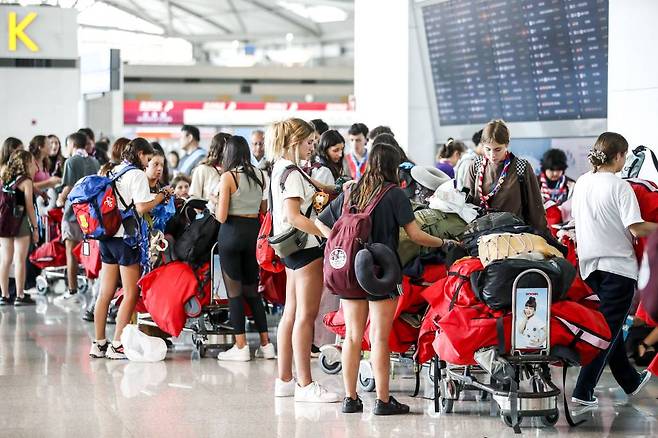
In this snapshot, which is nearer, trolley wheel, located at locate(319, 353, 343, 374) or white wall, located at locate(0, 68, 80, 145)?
trolley wheel, located at locate(319, 353, 343, 374)

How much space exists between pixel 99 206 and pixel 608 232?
3.56m

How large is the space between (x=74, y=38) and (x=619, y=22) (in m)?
13.0

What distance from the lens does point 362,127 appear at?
9281 mm

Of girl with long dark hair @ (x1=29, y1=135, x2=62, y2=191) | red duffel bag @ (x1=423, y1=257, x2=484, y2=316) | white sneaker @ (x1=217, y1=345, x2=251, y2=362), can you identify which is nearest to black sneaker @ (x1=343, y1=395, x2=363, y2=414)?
red duffel bag @ (x1=423, y1=257, x2=484, y2=316)

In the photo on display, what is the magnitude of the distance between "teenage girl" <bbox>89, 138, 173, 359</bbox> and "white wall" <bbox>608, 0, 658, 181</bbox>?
11.1 feet

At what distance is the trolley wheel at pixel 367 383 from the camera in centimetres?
686

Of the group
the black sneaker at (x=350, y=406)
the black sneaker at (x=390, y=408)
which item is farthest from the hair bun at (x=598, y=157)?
the black sneaker at (x=350, y=406)

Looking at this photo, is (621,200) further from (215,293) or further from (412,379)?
(215,293)

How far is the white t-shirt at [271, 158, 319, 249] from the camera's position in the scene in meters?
6.25

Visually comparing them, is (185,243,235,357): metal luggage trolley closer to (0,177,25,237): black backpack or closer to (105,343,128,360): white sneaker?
(105,343,128,360): white sneaker

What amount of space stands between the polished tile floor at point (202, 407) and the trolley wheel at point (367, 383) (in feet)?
0.33

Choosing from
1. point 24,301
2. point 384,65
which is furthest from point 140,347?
point 384,65

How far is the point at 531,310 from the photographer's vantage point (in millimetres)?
5508

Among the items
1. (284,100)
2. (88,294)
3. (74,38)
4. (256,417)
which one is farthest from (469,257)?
(284,100)
